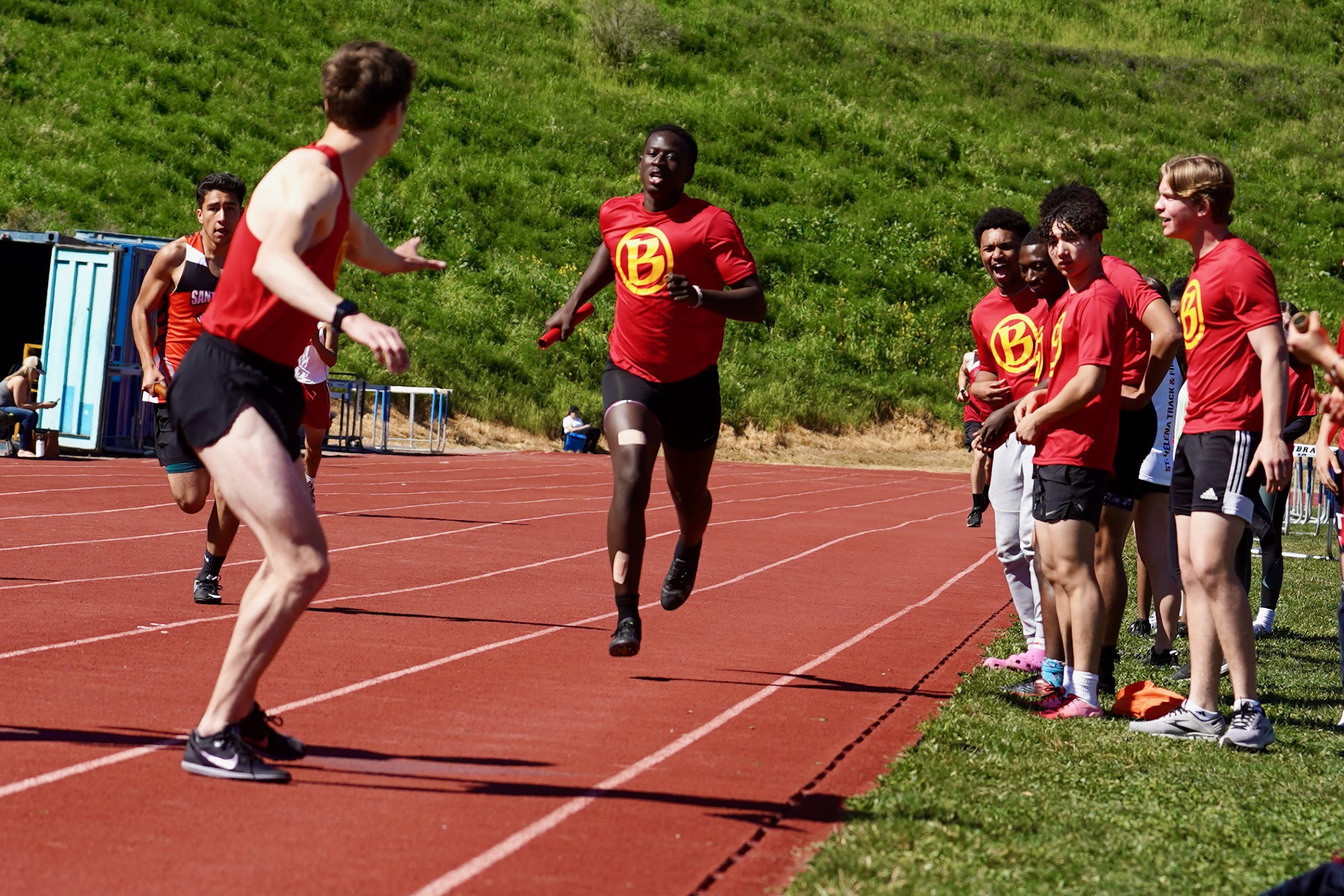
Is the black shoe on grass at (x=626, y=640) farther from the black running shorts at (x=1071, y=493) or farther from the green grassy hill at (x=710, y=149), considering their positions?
the green grassy hill at (x=710, y=149)

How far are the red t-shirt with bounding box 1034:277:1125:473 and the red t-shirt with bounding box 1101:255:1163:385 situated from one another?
38 centimetres

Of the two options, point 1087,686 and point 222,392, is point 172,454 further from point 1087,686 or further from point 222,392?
point 1087,686

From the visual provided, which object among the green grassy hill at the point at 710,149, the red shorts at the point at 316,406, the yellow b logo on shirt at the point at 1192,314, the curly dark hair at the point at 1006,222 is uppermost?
the green grassy hill at the point at 710,149

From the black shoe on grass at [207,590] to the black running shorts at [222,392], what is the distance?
12.4 feet

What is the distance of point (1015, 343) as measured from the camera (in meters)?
6.76

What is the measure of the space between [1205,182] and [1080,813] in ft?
7.93

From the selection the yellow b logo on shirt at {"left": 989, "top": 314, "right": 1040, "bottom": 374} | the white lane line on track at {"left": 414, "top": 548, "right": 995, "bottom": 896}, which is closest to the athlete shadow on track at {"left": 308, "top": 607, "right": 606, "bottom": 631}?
the white lane line on track at {"left": 414, "top": 548, "right": 995, "bottom": 896}

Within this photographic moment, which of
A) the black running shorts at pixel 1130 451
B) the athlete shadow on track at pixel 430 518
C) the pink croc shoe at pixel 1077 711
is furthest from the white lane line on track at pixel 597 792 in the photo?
the athlete shadow on track at pixel 430 518

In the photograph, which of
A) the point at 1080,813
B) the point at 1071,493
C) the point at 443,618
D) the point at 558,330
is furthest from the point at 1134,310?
the point at 443,618

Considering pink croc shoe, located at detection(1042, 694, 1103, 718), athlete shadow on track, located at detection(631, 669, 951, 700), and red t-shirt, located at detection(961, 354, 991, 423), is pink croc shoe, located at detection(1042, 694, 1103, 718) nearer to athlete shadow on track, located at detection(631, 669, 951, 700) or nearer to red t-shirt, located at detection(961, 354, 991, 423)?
athlete shadow on track, located at detection(631, 669, 951, 700)

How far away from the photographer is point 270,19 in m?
43.2

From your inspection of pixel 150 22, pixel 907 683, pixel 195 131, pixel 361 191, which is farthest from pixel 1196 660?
pixel 150 22

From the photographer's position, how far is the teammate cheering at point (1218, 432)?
5.30m

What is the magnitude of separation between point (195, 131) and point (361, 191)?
15.0 feet
